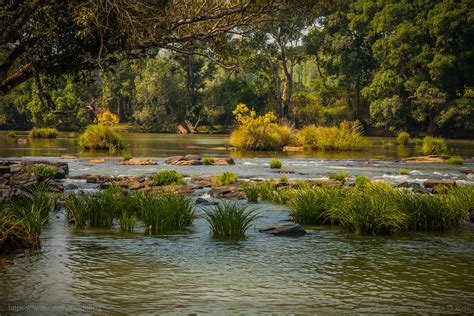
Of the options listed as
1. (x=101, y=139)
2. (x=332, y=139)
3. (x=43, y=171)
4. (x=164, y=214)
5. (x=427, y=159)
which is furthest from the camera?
(x=332, y=139)

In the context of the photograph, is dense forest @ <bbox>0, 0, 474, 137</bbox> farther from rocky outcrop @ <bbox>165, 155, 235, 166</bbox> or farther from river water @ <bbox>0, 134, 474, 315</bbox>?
rocky outcrop @ <bbox>165, 155, 235, 166</bbox>

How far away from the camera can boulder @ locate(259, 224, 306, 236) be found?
57.1ft

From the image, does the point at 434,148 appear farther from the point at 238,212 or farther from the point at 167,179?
the point at 238,212

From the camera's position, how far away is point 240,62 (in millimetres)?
24594

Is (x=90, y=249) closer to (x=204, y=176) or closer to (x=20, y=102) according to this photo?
(x=204, y=176)

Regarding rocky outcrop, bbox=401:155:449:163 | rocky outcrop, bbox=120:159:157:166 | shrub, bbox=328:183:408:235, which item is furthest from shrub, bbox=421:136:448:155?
shrub, bbox=328:183:408:235

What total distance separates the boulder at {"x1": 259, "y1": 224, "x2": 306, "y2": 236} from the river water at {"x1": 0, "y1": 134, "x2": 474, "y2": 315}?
331 millimetres

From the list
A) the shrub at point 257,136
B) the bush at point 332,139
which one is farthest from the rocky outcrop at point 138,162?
the bush at point 332,139

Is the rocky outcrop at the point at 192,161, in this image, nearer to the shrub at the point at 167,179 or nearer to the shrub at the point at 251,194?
the shrub at the point at 167,179

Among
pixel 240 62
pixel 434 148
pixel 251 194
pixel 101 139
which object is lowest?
pixel 251 194

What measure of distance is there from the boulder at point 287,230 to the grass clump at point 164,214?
2.22m

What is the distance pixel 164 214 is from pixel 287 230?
3181mm

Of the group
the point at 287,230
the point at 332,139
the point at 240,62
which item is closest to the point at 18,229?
the point at 287,230

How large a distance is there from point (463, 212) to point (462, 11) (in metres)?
62.1
